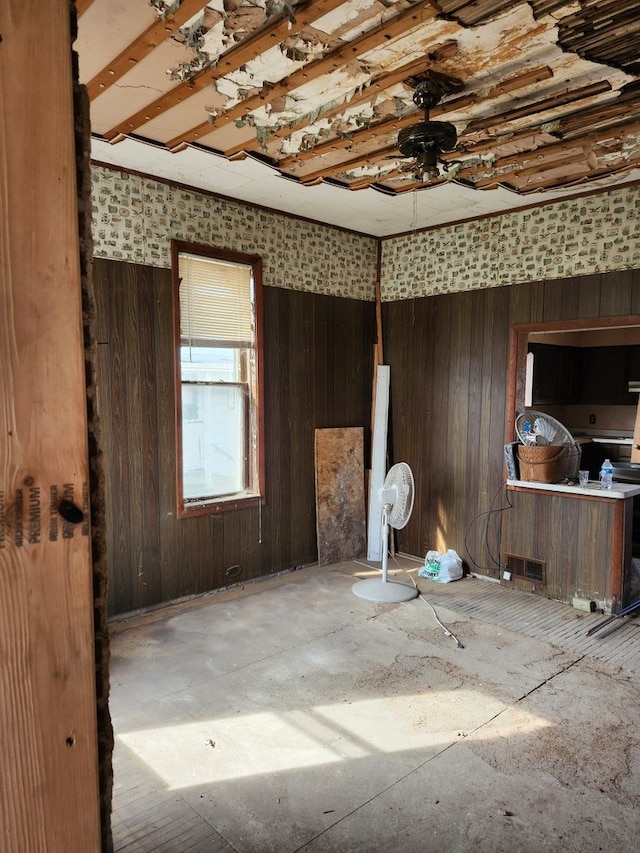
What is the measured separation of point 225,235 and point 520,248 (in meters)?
2.37

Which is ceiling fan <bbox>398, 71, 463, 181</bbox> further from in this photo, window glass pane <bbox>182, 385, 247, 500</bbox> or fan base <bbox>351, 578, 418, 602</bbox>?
fan base <bbox>351, 578, 418, 602</bbox>

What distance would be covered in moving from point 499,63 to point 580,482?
9.95ft

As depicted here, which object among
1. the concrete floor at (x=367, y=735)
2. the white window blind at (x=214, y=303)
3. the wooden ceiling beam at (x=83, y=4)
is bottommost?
the concrete floor at (x=367, y=735)

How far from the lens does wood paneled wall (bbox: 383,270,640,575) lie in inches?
179

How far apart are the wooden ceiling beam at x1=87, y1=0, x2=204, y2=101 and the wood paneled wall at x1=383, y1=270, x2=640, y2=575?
324 cm

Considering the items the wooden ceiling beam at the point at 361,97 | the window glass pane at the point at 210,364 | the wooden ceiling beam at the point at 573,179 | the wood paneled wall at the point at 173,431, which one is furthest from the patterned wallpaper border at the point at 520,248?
the wooden ceiling beam at the point at 361,97

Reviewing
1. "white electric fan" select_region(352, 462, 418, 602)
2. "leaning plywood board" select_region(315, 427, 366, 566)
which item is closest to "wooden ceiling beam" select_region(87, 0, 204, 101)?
"white electric fan" select_region(352, 462, 418, 602)

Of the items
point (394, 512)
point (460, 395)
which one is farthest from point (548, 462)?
point (394, 512)

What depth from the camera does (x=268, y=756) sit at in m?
Result: 2.49

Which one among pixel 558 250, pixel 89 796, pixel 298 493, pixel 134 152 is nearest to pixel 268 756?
pixel 89 796

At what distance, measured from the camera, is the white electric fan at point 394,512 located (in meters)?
4.36

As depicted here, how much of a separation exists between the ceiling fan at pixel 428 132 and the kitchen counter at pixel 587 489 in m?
2.60

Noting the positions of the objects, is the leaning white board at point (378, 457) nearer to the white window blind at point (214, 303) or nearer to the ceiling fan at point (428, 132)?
the white window blind at point (214, 303)

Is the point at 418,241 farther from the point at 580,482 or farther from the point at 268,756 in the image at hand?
the point at 268,756
